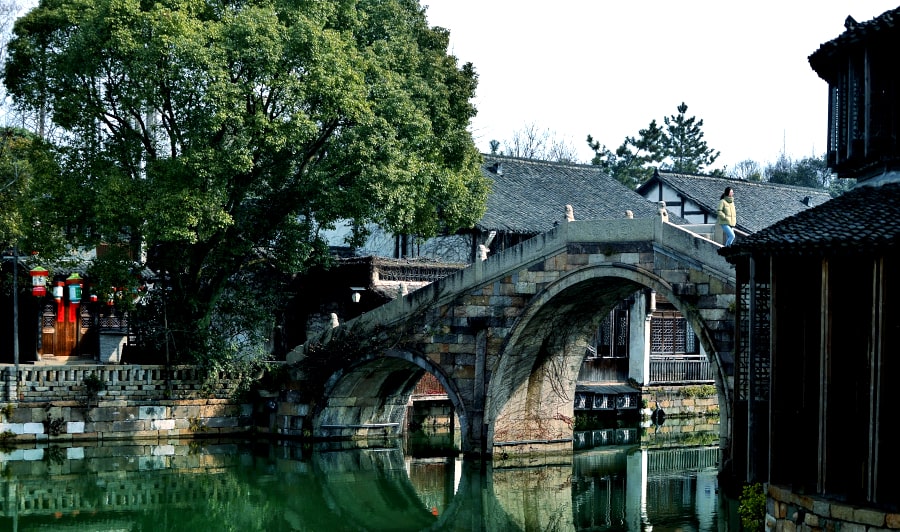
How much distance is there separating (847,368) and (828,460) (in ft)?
3.13

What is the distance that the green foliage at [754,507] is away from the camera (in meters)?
13.8

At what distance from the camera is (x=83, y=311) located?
2923 centimetres

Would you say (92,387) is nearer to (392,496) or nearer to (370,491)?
(370,491)

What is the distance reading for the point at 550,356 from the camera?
22750mm

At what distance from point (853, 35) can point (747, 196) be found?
24.0m

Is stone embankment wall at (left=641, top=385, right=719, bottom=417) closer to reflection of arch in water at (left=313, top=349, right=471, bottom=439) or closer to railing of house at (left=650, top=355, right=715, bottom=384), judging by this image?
railing of house at (left=650, top=355, right=715, bottom=384)

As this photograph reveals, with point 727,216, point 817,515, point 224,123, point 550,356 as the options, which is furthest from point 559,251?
point 817,515

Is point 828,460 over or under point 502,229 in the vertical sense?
under

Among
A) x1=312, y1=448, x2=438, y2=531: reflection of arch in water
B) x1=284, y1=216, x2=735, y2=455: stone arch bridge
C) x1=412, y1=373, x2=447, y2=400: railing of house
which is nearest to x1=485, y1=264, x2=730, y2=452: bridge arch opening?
x1=284, y1=216, x2=735, y2=455: stone arch bridge

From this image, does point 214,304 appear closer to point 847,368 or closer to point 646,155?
point 847,368

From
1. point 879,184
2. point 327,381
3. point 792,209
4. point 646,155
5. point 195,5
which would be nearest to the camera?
point 879,184

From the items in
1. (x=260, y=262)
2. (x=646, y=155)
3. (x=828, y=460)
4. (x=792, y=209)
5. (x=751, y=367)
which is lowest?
(x=828, y=460)

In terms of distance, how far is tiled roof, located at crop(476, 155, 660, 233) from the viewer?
102 feet

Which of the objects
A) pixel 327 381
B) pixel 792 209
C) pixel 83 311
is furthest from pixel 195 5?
pixel 792 209
